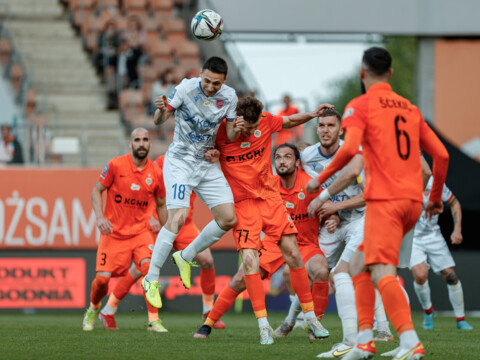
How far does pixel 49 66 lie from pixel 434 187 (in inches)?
659

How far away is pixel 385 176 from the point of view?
6477mm

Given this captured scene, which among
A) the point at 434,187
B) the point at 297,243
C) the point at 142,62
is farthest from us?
the point at 142,62

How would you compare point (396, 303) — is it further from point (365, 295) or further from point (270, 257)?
point (270, 257)

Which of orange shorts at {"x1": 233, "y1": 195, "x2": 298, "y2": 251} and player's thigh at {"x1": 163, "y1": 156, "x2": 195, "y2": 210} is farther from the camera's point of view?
player's thigh at {"x1": 163, "y1": 156, "x2": 195, "y2": 210}

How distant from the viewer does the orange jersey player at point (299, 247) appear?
9.30 m

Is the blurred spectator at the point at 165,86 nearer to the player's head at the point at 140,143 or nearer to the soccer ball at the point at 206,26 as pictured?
the player's head at the point at 140,143

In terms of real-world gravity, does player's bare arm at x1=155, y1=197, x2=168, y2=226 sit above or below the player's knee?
above

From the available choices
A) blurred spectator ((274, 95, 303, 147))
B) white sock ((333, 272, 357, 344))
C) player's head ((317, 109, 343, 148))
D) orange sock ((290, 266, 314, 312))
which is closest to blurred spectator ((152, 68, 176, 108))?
blurred spectator ((274, 95, 303, 147))

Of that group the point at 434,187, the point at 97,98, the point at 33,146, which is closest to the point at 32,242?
the point at 33,146

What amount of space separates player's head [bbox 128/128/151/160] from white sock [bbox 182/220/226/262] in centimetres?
243

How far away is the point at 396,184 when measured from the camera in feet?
21.2

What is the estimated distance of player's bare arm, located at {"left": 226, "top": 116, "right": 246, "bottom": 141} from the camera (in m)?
8.60

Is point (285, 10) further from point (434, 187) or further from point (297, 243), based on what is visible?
point (434, 187)

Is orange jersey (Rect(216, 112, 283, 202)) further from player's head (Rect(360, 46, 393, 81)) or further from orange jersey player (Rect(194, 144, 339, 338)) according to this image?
player's head (Rect(360, 46, 393, 81))
